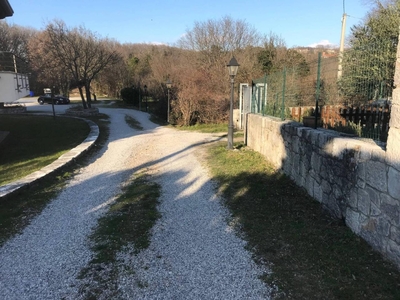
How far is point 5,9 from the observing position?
10391 millimetres

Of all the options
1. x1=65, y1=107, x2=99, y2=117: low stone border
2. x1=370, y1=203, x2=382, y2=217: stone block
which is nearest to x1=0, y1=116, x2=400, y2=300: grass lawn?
x1=370, y1=203, x2=382, y2=217: stone block

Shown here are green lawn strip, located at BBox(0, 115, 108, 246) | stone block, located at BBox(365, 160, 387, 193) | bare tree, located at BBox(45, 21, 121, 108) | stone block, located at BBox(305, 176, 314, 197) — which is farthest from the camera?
bare tree, located at BBox(45, 21, 121, 108)

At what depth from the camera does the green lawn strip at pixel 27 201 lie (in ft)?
14.4

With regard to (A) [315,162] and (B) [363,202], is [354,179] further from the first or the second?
(A) [315,162]

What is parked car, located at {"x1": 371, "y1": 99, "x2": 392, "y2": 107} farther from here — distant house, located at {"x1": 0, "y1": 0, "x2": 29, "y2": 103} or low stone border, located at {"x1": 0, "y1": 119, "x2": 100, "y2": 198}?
distant house, located at {"x1": 0, "y1": 0, "x2": 29, "y2": 103}

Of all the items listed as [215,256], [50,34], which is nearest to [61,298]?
[215,256]

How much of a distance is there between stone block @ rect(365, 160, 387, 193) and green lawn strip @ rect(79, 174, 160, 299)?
2.63 metres

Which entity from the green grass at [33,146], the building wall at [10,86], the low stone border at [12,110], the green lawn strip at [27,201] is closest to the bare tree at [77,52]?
the low stone border at [12,110]

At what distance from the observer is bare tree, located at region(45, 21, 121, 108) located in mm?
23266

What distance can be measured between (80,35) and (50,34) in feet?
9.74

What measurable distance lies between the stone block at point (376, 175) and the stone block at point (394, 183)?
0.26 ft

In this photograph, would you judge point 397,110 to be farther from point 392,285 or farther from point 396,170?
point 392,285

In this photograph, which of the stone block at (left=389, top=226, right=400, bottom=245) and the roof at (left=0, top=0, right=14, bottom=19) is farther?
the roof at (left=0, top=0, right=14, bottom=19)

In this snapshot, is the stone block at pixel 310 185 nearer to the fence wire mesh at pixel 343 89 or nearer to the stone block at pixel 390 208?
the fence wire mesh at pixel 343 89
